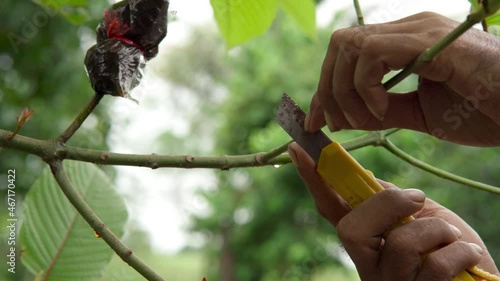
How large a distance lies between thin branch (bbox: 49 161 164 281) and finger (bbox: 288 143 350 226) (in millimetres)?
107

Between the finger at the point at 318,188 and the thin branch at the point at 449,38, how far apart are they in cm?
8

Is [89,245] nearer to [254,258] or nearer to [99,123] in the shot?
[99,123]

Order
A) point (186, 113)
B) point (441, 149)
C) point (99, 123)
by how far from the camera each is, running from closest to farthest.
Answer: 1. point (99, 123)
2. point (441, 149)
3. point (186, 113)

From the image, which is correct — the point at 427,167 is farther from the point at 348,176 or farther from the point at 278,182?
the point at 278,182

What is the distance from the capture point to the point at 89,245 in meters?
0.51

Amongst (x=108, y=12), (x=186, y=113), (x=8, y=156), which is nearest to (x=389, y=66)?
(x=108, y=12)

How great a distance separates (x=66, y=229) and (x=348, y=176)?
26cm

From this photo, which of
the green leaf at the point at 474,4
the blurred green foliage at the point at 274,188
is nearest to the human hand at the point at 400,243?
the green leaf at the point at 474,4

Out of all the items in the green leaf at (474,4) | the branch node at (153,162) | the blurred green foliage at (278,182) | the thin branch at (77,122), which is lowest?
the green leaf at (474,4)

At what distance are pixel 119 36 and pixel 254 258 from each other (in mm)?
3476

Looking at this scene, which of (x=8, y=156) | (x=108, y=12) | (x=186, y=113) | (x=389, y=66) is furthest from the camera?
(x=186, y=113)

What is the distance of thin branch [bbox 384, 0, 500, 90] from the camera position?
27 centimetres

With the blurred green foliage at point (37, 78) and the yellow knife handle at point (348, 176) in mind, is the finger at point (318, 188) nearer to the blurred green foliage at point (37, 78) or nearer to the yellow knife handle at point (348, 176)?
the yellow knife handle at point (348, 176)

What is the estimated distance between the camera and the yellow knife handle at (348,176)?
14.3 inches
